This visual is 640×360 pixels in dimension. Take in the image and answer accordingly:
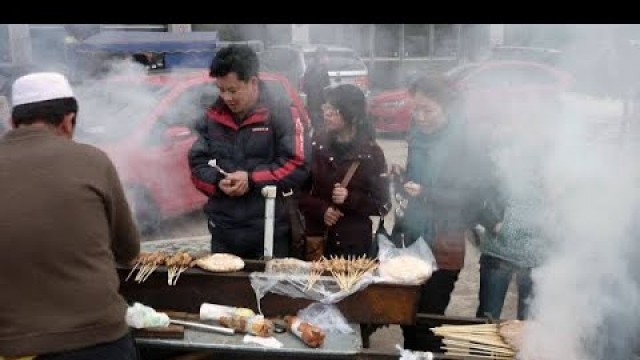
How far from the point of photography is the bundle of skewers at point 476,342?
308 cm

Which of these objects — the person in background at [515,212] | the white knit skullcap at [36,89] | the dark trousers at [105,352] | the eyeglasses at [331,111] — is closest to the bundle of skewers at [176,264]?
the dark trousers at [105,352]

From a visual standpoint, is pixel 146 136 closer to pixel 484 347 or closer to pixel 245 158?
pixel 245 158

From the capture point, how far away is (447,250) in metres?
3.78

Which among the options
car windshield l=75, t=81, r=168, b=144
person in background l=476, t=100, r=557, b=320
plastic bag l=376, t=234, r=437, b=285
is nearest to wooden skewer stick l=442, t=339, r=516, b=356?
plastic bag l=376, t=234, r=437, b=285

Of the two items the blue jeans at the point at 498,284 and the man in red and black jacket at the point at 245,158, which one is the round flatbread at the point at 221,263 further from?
the blue jeans at the point at 498,284

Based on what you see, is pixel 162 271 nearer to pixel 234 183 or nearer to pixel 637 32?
pixel 234 183

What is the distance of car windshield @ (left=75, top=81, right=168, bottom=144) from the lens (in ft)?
18.6

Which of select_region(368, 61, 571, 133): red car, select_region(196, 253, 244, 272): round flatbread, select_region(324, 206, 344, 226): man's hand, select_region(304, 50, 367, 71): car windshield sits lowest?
select_region(196, 253, 244, 272): round flatbread

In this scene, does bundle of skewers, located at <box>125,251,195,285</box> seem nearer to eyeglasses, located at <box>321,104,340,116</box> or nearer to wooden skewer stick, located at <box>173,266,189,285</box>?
wooden skewer stick, located at <box>173,266,189,285</box>

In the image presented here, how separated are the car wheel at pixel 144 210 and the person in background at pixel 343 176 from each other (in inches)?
90.6

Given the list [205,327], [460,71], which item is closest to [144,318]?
[205,327]

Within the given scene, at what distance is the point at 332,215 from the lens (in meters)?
3.90

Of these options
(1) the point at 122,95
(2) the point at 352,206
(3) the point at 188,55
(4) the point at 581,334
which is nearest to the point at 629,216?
(4) the point at 581,334
